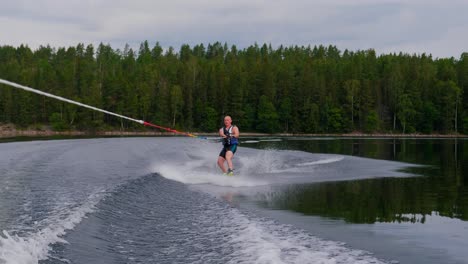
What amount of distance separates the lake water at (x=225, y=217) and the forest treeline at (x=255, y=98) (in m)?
79.9

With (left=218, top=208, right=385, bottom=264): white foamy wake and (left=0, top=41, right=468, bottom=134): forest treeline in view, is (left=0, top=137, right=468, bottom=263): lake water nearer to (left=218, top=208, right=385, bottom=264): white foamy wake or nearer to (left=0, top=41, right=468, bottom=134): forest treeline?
(left=218, top=208, right=385, bottom=264): white foamy wake

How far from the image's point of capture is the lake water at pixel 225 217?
266 inches

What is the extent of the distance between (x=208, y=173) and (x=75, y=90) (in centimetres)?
9090

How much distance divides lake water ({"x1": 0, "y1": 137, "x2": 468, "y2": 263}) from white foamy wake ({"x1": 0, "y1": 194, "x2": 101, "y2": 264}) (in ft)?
0.06

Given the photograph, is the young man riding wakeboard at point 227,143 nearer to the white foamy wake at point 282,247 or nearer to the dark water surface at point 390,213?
the dark water surface at point 390,213

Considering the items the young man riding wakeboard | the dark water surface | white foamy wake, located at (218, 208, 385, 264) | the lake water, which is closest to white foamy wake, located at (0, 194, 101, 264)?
the lake water

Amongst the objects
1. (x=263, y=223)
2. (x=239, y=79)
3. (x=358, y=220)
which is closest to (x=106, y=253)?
(x=263, y=223)

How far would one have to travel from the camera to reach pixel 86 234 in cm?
759

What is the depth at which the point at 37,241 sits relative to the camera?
6.65 m

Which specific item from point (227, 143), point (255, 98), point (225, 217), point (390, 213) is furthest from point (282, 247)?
point (255, 98)

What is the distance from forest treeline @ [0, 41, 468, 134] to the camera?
95.1 meters

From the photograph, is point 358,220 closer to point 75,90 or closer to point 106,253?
point 106,253

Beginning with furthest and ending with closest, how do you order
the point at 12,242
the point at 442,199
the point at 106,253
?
1. the point at 442,199
2. the point at 106,253
3. the point at 12,242

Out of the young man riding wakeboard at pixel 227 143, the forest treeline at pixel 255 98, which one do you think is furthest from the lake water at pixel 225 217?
the forest treeline at pixel 255 98
